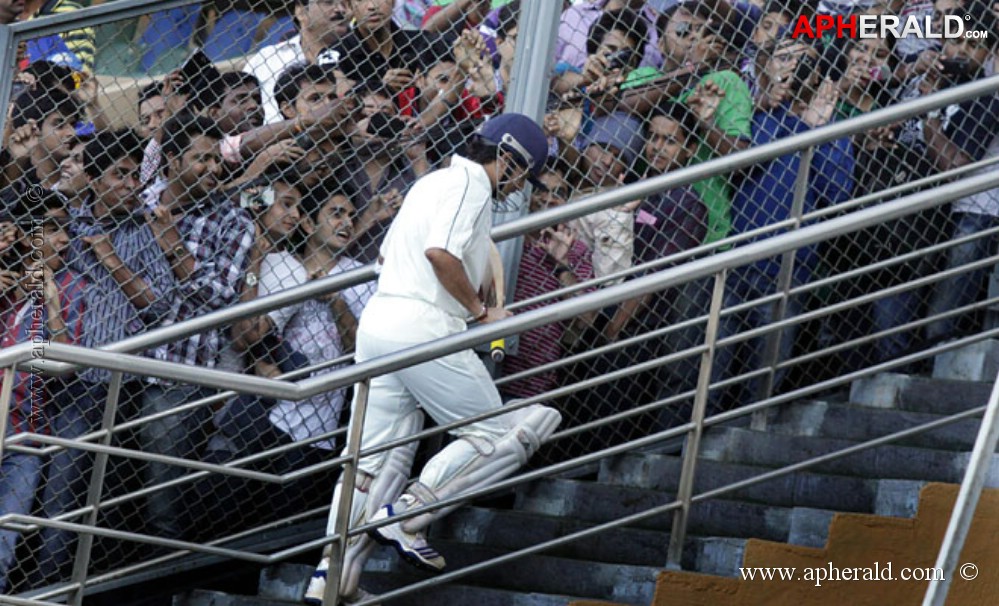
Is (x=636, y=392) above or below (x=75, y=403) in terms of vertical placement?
below

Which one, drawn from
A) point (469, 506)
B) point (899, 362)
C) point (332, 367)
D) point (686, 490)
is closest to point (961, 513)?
point (686, 490)

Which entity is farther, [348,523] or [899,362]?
[899,362]

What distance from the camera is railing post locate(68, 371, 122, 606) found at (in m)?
5.64

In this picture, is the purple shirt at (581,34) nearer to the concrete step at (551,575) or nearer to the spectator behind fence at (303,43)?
the spectator behind fence at (303,43)

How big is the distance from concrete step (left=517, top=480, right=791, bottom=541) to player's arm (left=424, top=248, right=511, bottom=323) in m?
0.99

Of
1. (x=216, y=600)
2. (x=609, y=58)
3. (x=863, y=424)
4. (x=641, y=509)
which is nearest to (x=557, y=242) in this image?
(x=609, y=58)

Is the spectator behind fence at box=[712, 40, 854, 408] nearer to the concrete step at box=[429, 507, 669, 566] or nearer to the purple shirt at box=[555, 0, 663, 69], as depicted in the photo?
the purple shirt at box=[555, 0, 663, 69]

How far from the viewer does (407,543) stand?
606 centimetres

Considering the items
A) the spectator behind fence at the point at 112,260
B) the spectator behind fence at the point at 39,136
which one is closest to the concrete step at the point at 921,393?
the spectator behind fence at the point at 112,260

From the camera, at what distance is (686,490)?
5996 millimetres

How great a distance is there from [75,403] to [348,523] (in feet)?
4.87

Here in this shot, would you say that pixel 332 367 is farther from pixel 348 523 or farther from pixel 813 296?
pixel 813 296

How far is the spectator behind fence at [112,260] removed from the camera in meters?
6.77

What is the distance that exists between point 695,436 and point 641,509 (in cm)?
66
